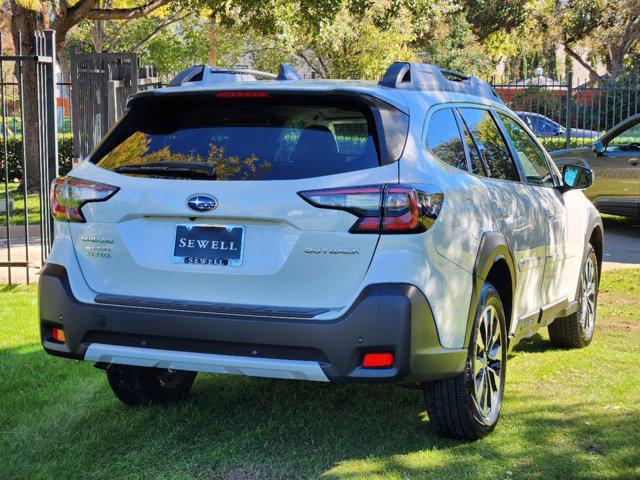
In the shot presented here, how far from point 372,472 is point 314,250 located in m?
1.10

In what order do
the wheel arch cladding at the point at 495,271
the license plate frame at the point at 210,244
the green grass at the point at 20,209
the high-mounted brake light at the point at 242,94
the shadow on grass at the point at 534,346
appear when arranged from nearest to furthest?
the license plate frame at the point at 210,244, the high-mounted brake light at the point at 242,94, the wheel arch cladding at the point at 495,271, the shadow on grass at the point at 534,346, the green grass at the point at 20,209

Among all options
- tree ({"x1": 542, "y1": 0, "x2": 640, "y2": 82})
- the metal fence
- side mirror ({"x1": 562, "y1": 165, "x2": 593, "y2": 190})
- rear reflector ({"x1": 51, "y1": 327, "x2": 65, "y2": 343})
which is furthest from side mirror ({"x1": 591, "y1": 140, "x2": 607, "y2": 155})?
tree ({"x1": 542, "y1": 0, "x2": 640, "y2": 82})

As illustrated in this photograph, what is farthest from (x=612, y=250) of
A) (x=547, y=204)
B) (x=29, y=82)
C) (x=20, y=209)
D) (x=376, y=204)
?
(x=29, y=82)

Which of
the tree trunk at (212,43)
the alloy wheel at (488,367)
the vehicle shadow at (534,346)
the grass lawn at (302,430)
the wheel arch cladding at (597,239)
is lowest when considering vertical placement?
the vehicle shadow at (534,346)

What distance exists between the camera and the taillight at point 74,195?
14.1 feet

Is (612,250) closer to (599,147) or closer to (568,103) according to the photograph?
(599,147)

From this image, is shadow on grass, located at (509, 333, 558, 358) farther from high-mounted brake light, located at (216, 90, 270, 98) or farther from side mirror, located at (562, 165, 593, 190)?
high-mounted brake light, located at (216, 90, 270, 98)

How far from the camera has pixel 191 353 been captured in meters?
4.08

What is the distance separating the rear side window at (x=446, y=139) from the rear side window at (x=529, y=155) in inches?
41.6

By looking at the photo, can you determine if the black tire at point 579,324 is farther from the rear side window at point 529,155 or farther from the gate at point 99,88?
the gate at point 99,88

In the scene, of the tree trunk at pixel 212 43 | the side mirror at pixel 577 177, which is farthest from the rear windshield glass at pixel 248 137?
the tree trunk at pixel 212 43

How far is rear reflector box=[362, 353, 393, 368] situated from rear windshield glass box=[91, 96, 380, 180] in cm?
79

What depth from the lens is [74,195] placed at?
14.4ft

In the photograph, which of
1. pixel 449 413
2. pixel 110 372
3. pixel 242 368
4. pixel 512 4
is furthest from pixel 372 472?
pixel 512 4
